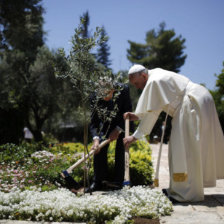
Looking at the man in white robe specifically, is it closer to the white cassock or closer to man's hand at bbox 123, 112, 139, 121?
the white cassock

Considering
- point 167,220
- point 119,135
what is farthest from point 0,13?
point 167,220

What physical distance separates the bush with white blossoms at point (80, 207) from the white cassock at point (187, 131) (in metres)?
0.52

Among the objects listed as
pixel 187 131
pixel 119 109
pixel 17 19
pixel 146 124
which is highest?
pixel 17 19

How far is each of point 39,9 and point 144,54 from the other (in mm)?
24997

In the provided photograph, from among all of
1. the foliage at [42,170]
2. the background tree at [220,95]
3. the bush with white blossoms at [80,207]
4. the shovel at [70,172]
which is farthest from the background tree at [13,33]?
the background tree at [220,95]

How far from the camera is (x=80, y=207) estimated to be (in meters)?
2.91

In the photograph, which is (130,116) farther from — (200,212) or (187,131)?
(200,212)

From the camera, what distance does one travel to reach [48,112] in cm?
2066

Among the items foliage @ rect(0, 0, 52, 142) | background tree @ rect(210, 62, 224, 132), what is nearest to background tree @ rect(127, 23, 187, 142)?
background tree @ rect(210, 62, 224, 132)

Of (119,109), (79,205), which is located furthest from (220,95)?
(79,205)

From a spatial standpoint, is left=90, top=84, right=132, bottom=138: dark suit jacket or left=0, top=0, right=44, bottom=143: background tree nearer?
left=90, top=84, right=132, bottom=138: dark suit jacket

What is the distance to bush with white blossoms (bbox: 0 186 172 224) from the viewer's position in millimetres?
2863

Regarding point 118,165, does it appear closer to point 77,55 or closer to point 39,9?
point 77,55

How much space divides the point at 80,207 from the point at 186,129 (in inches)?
70.8
